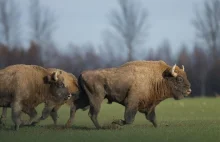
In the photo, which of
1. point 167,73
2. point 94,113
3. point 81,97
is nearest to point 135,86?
point 167,73

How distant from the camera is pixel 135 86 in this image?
19.3 m

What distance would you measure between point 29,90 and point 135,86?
12.4 feet

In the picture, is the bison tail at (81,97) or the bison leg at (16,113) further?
the bison tail at (81,97)

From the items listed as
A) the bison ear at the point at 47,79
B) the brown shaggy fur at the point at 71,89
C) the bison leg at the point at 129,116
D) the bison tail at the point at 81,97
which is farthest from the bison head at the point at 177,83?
the bison ear at the point at 47,79

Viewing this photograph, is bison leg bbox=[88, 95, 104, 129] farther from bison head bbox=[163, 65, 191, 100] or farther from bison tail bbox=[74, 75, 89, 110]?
bison head bbox=[163, 65, 191, 100]

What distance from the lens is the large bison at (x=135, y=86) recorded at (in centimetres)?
1931

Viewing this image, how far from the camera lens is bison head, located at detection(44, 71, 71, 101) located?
819 inches

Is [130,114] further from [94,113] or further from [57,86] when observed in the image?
[57,86]

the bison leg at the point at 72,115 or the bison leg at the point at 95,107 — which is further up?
the bison leg at the point at 95,107

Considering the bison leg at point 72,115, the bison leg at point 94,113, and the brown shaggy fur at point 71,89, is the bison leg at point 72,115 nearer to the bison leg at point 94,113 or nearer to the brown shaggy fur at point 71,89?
the brown shaggy fur at point 71,89

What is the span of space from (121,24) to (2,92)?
216 ft

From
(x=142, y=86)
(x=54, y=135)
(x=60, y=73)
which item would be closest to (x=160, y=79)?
(x=142, y=86)

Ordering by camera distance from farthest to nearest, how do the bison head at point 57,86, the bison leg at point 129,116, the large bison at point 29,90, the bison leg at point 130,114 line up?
the bison head at point 57,86
the large bison at point 29,90
the bison leg at point 130,114
the bison leg at point 129,116

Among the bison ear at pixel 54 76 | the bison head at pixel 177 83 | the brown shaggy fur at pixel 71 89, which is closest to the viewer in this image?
the bison head at pixel 177 83
